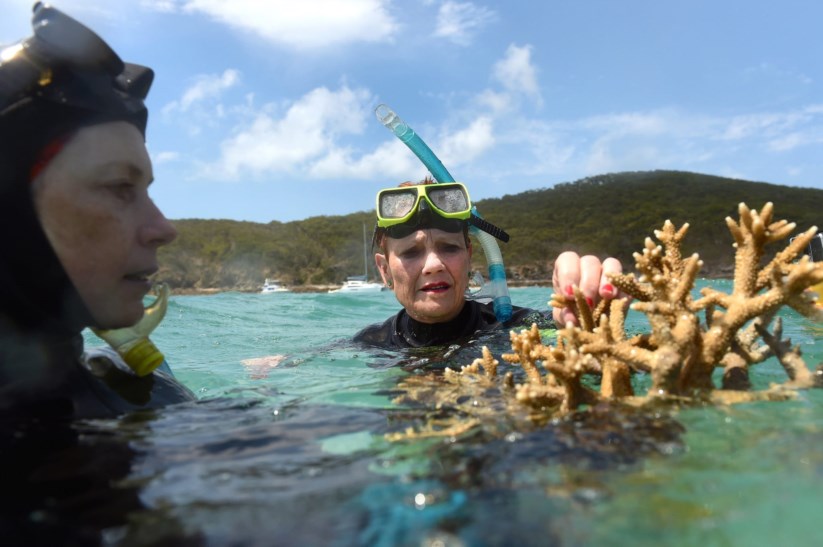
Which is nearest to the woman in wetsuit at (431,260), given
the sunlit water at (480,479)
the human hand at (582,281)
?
the human hand at (582,281)

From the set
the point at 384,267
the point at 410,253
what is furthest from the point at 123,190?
the point at 384,267

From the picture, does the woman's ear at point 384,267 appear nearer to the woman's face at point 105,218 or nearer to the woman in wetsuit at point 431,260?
the woman in wetsuit at point 431,260

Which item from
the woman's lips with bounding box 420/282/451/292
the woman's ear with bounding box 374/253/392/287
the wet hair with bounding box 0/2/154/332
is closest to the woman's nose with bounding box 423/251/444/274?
the woman's lips with bounding box 420/282/451/292

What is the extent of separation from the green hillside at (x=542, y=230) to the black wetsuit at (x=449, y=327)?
142 ft

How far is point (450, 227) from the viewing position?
4.91m

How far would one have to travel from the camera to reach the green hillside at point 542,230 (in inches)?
2050

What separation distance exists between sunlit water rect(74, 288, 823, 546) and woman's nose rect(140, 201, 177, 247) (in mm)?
722

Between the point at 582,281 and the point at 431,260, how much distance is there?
2.09 metres

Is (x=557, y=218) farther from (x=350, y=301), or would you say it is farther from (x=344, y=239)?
(x=350, y=301)

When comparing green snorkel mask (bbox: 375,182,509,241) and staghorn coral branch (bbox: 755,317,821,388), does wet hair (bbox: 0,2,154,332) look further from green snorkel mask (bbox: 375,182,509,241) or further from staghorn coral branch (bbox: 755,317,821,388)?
green snorkel mask (bbox: 375,182,509,241)

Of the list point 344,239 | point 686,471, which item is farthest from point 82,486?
point 344,239

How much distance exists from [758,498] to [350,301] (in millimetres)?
17089

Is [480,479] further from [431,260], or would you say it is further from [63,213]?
[431,260]

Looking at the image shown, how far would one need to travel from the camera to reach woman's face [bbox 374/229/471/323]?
15.6 feet
